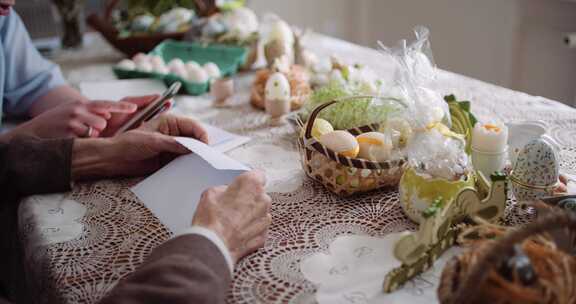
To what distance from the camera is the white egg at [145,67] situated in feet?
5.31

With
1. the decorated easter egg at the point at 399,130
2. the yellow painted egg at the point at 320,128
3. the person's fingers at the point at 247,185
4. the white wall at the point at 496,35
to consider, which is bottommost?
the white wall at the point at 496,35

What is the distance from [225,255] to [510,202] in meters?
0.49

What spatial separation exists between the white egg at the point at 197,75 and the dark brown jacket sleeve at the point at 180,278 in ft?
2.97

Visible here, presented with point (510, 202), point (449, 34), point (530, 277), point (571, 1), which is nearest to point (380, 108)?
point (510, 202)

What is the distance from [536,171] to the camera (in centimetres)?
81

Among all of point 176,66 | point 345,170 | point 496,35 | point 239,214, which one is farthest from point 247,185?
point 496,35

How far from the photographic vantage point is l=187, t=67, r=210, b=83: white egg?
1522 mm

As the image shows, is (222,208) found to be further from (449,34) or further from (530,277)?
(449,34)

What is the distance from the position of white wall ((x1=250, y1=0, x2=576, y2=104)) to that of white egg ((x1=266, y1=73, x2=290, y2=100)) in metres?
1.44

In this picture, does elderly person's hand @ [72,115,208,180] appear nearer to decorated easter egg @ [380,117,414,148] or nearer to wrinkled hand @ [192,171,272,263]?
wrinkled hand @ [192,171,272,263]

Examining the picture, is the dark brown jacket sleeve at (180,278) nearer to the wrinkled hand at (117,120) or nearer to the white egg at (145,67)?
the wrinkled hand at (117,120)

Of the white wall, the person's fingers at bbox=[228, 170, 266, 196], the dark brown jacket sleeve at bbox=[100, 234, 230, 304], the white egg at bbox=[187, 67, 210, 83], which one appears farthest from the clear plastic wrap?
the white wall

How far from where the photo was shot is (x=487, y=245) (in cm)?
58

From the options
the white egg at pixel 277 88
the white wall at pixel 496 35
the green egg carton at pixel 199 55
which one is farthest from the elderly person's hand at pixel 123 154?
the white wall at pixel 496 35
